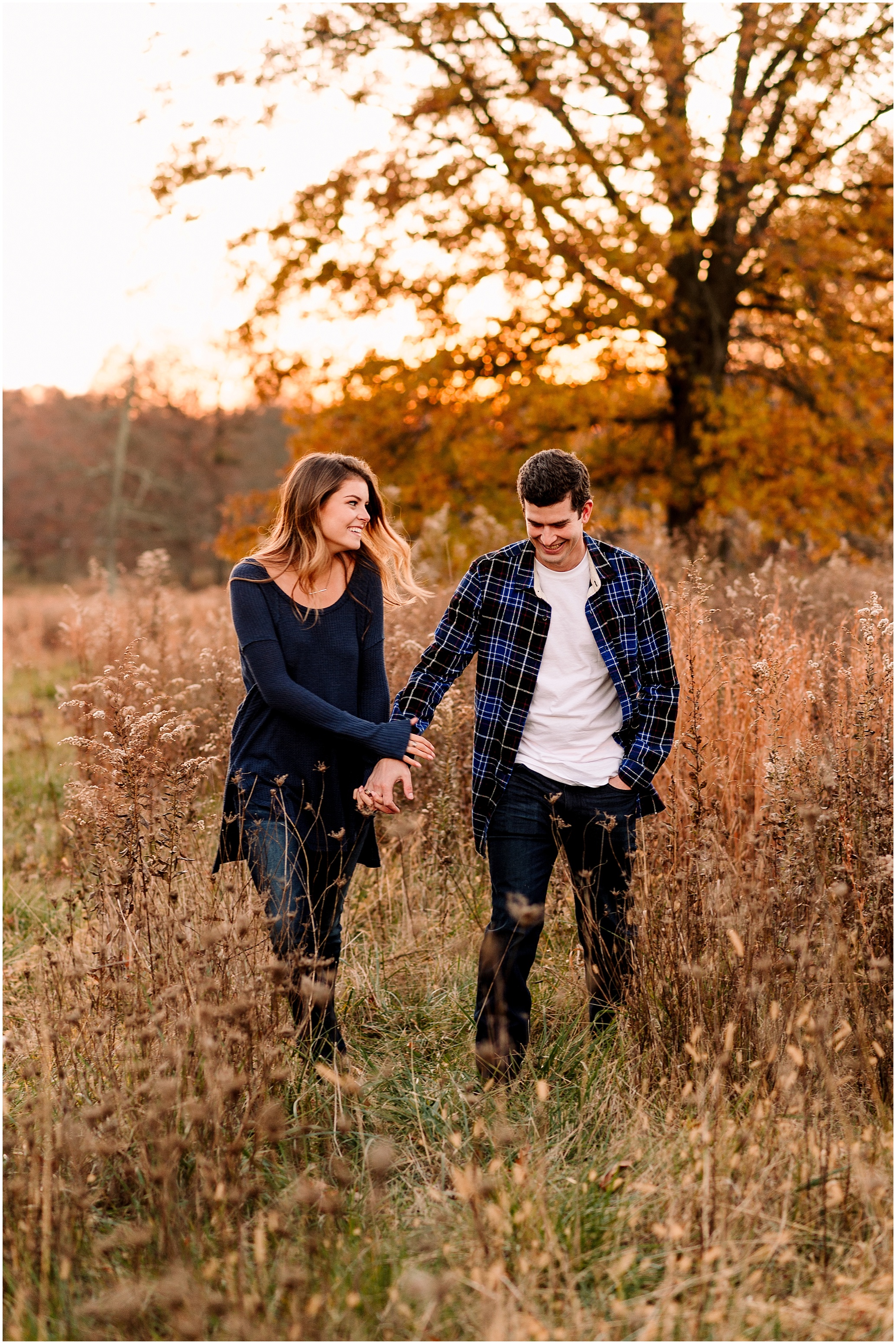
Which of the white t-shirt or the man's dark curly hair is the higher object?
the man's dark curly hair

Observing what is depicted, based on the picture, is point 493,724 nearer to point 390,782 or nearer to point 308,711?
point 390,782

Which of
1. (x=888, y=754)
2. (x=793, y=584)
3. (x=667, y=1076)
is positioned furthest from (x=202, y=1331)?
(x=793, y=584)

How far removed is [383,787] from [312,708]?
0.31 meters

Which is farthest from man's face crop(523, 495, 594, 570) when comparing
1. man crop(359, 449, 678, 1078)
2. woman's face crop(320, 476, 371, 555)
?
woman's face crop(320, 476, 371, 555)

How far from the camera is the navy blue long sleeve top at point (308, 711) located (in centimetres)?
303

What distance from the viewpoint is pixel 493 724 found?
9.95ft

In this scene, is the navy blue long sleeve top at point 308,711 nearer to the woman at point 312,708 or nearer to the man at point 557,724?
the woman at point 312,708

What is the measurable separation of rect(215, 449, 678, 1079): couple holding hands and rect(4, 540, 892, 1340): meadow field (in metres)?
0.16

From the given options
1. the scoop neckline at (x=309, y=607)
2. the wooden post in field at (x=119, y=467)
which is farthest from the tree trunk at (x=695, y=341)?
the wooden post in field at (x=119, y=467)

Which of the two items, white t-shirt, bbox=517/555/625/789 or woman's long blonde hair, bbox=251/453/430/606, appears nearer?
white t-shirt, bbox=517/555/625/789

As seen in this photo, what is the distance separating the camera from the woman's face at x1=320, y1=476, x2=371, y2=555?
316cm

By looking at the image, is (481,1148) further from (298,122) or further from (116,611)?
(298,122)

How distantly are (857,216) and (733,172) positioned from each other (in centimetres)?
122

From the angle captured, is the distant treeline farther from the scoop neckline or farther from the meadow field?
the scoop neckline
